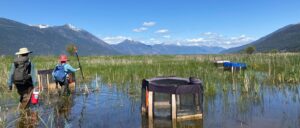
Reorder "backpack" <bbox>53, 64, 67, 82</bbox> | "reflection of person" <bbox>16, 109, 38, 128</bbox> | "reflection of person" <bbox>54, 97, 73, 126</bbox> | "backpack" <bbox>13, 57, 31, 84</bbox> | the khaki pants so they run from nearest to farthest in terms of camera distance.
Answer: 1. "reflection of person" <bbox>16, 109, 38, 128</bbox>
2. "reflection of person" <bbox>54, 97, 73, 126</bbox>
3. "backpack" <bbox>13, 57, 31, 84</bbox>
4. the khaki pants
5. "backpack" <bbox>53, 64, 67, 82</bbox>

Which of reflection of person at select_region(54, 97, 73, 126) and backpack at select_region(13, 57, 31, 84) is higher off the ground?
backpack at select_region(13, 57, 31, 84)

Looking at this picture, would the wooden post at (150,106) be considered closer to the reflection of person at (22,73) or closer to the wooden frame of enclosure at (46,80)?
the reflection of person at (22,73)

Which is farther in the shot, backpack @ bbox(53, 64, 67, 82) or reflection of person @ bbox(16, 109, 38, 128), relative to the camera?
backpack @ bbox(53, 64, 67, 82)

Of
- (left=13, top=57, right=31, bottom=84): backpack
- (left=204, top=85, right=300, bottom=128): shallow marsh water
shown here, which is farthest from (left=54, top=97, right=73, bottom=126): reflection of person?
(left=204, top=85, right=300, bottom=128): shallow marsh water

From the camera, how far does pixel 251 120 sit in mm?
9641

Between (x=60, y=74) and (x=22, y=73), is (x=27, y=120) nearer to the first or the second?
(x=22, y=73)

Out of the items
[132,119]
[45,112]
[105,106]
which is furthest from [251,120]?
[45,112]

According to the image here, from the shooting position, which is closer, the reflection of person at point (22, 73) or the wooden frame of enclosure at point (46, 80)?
the reflection of person at point (22, 73)

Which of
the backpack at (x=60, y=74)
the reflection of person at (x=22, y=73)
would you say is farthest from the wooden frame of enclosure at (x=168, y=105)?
the backpack at (x=60, y=74)

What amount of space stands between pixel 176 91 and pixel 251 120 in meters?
2.42

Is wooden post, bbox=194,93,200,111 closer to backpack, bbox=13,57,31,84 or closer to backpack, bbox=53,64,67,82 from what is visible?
backpack, bbox=13,57,31,84

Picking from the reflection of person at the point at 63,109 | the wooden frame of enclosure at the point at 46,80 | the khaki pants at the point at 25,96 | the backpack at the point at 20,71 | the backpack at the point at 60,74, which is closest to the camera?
the reflection of person at the point at 63,109

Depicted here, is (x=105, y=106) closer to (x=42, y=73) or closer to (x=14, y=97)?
(x=14, y=97)

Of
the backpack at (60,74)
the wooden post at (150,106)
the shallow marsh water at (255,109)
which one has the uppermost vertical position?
the backpack at (60,74)
